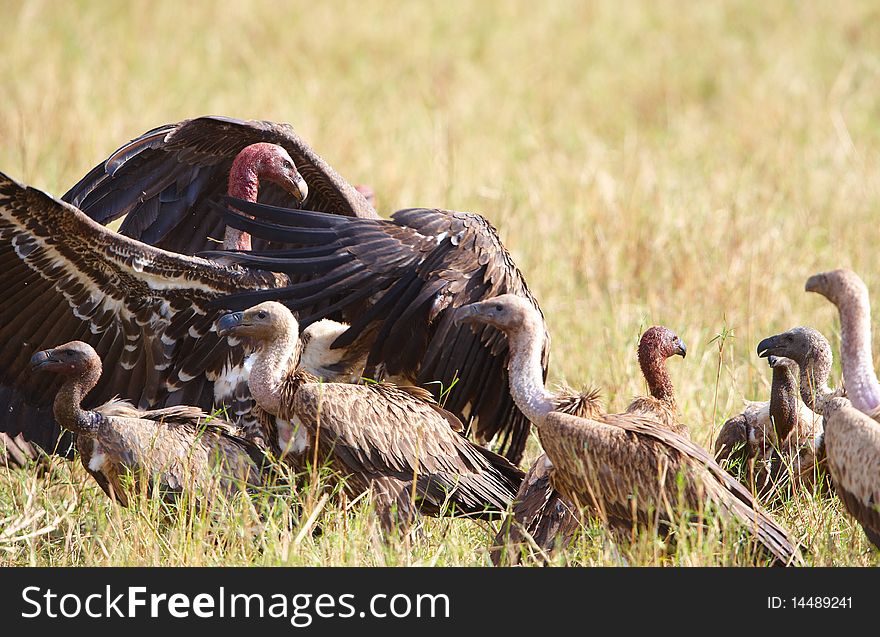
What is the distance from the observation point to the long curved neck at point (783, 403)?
503 centimetres

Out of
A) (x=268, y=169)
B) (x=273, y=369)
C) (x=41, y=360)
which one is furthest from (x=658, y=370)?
(x=41, y=360)

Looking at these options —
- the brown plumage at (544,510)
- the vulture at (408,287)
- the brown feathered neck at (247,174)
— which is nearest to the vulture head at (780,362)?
the brown plumage at (544,510)

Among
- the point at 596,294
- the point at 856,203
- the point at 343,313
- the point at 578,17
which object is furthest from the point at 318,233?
the point at 578,17

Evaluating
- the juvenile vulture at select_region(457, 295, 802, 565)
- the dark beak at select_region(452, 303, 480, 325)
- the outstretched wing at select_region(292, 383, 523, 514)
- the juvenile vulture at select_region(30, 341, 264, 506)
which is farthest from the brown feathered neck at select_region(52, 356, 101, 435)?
the juvenile vulture at select_region(457, 295, 802, 565)

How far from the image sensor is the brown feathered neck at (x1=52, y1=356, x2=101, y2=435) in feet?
15.7

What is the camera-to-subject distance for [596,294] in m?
7.22

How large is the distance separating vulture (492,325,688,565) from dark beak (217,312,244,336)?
1.10m

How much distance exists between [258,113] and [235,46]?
1.85 meters

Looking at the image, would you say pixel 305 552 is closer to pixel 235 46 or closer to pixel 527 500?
pixel 527 500

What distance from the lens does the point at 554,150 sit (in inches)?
391

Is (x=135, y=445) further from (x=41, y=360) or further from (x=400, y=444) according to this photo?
(x=400, y=444)

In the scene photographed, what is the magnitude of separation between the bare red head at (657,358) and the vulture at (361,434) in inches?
25.8

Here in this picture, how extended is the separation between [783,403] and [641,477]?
3.20 feet

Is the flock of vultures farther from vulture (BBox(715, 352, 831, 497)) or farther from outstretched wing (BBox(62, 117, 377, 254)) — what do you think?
outstretched wing (BBox(62, 117, 377, 254))
